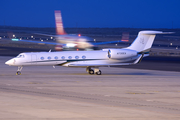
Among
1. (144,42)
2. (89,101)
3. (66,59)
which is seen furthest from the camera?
(144,42)

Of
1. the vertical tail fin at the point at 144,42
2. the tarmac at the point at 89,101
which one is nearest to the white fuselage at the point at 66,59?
the vertical tail fin at the point at 144,42

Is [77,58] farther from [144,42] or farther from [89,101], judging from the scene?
[89,101]

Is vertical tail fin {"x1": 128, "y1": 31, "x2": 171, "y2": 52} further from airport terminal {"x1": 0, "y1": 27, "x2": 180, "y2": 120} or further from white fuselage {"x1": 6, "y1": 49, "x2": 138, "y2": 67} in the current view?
airport terminal {"x1": 0, "y1": 27, "x2": 180, "y2": 120}

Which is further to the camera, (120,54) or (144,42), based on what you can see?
(144,42)

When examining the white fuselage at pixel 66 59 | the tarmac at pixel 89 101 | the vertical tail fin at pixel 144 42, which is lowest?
the tarmac at pixel 89 101

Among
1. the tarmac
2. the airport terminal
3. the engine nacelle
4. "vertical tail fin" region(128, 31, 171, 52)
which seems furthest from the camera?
"vertical tail fin" region(128, 31, 171, 52)

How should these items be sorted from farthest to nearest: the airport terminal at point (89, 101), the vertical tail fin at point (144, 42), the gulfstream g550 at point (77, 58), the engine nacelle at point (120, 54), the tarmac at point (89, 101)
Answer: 1. the vertical tail fin at point (144, 42)
2. the engine nacelle at point (120, 54)
3. the gulfstream g550 at point (77, 58)
4. the airport terminal at point (89, 101)
5. the tarmac at point (89, 101)

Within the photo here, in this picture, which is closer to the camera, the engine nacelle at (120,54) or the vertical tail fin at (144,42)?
the engine nacelle at (120,54)

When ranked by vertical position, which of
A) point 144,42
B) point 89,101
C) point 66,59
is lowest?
point 89,101

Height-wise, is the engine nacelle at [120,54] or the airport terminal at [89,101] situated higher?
the engine nacelle at [120,54]

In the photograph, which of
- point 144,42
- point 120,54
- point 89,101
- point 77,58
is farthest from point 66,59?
point 89,101

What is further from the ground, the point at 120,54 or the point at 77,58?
the point at 120,54

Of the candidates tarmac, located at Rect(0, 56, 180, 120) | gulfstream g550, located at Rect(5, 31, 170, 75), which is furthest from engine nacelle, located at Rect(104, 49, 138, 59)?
tarmac, located at Rect(0, 56, 180, 120)

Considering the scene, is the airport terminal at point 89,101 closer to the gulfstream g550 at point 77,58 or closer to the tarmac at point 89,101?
the tarmac at point 89,101
